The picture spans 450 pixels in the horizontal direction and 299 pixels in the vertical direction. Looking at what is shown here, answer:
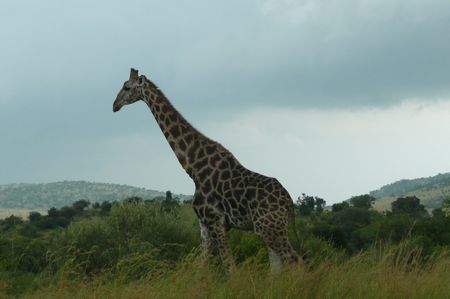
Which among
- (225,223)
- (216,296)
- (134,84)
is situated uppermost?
(134,84)

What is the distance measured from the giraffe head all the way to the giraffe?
4.44ft

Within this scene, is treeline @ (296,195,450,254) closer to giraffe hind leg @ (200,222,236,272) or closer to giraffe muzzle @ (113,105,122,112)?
giraffe muzzle @ (113,105,122,112)

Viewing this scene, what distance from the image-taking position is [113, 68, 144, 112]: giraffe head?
1491cm

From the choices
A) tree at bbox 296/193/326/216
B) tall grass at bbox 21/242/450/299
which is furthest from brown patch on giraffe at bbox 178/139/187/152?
tree at bbox 296/193/326/216

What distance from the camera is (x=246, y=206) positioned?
1326cm

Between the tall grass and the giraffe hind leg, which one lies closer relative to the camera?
the tall grass

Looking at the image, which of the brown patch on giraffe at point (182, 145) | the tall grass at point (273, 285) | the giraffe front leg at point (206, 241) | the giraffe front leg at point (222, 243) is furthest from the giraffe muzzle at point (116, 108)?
the tall grass at point (273, 285)

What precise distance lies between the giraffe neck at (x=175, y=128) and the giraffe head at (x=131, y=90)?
129mm

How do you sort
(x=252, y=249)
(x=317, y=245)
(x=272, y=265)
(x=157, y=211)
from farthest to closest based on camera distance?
(x=157, y=211) → (x=317, y=245) → (x=252, y=249) → (x=272, y=265)

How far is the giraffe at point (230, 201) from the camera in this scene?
13.1m

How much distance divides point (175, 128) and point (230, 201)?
83.9 inches

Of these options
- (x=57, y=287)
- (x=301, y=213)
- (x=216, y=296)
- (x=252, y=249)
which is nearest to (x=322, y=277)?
(x=216, y=296)

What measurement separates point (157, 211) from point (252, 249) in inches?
367

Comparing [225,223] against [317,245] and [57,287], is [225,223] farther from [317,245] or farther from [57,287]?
[317,245]
